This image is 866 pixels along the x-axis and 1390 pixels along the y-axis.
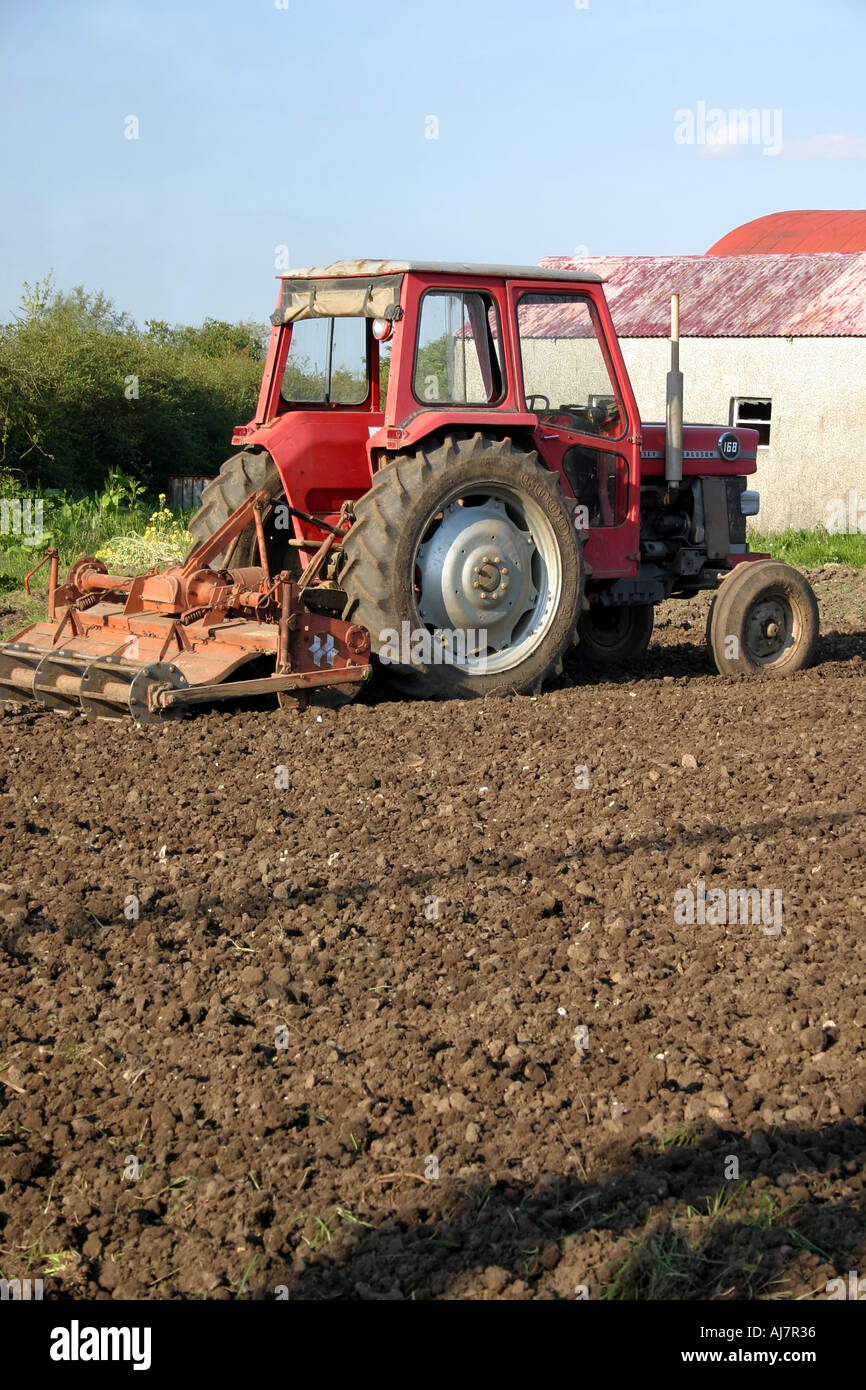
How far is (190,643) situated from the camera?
24.5 ft

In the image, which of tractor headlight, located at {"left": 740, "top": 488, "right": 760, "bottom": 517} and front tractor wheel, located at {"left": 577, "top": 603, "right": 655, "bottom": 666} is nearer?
tractor headlight, located at {"left": 740, "top": 488, "right": 760, "bottom": 517}

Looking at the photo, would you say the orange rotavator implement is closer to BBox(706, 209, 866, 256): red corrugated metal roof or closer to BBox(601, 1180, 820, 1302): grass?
BBox(601, 1180, 820, 1302): grass

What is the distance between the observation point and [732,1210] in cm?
305

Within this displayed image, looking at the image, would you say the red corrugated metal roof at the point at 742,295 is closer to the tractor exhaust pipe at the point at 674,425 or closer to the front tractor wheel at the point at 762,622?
the front tractor wheel at the point at 762,622

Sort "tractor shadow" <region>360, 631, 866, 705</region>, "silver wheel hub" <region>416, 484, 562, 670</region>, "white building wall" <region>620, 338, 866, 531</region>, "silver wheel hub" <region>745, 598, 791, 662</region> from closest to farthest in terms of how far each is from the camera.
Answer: "silver wheel hub" <region>416, 484, 562, 670</region> < "tractor shadow" <region>360, 631, 866, 705</region> < "silver wheel hub" <region>745, 598, 791, 662</region> < "white building wall" <region>620, 338, 866, 531</region>

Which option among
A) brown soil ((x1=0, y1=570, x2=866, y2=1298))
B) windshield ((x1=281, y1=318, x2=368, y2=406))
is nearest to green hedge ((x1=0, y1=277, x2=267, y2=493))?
windshield ((x1=281, y1=318, x2=368, y2=406))

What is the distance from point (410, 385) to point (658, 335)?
45.7 feet

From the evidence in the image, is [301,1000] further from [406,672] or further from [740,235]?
[740,235]

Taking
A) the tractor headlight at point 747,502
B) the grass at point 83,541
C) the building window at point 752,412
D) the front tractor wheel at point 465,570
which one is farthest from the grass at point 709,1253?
the building window at point 752,412

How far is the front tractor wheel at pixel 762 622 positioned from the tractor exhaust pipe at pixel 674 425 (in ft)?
2.36

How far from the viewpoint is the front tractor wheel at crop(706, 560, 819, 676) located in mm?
8703

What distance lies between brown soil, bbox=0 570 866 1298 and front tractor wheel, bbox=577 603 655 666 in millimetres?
2748

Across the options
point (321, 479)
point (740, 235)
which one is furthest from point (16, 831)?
point (740, 235)
